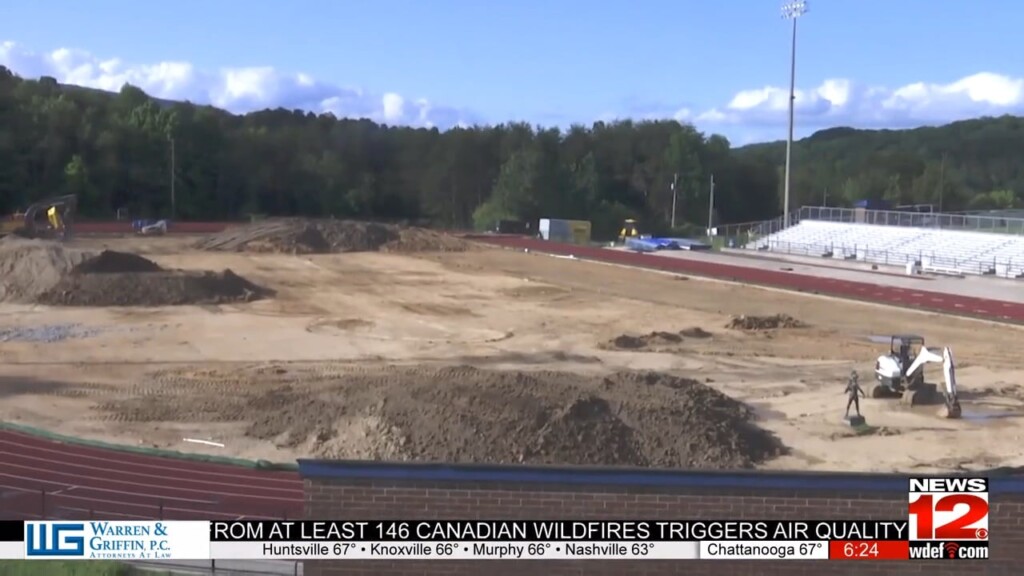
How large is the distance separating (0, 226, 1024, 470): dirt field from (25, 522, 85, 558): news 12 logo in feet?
26.2

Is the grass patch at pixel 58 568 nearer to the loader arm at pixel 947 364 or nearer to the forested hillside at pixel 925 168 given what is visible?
the loader arm at pixel 947 364

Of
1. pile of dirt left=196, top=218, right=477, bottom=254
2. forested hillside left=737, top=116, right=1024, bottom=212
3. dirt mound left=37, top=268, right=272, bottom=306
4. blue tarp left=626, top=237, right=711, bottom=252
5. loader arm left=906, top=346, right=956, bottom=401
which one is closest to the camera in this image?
loader arm left=906, top=346, right=956, bottom=401

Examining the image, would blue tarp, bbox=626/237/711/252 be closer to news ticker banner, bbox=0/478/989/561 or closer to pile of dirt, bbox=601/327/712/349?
pile of dirt, bbox=601/327/712/349

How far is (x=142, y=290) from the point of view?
38719mm

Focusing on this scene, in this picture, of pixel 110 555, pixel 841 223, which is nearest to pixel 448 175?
pixel 841 223

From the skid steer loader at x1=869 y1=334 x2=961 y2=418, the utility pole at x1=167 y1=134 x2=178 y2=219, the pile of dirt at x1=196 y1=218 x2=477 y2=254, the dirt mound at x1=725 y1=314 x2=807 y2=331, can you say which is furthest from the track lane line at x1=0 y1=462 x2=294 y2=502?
the utility pole at x1=167 y1=134 x2=178 y2=219

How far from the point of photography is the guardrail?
56625 millimetres

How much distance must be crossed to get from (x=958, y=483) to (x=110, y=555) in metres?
6.91

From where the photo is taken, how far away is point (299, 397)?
2200 centimetres

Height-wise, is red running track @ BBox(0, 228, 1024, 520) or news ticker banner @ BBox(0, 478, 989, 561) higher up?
news ticker banner @ BBox(0, 478, 989, 561)

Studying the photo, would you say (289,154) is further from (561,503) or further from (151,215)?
(561,503)

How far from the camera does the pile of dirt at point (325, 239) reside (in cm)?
6431

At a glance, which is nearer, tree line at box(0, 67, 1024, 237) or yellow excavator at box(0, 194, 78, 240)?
yellow excavator at box(0, 194, 78, 240)

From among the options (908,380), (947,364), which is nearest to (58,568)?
(947,364)
